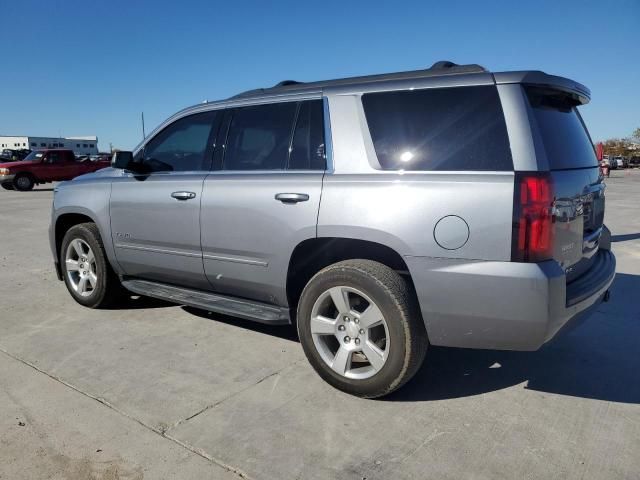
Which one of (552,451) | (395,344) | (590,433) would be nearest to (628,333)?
(590,433)

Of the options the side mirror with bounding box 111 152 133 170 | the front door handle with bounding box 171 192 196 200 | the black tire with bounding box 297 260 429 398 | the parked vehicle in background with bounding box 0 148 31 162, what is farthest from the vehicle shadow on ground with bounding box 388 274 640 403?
the parked vehicle in background with bounding box 0 148 31 162

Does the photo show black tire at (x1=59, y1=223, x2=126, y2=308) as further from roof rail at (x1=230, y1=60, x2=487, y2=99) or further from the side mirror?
roof rail at (x1=230, y1=60, x2=487, y2=99)

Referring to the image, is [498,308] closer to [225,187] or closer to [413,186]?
[413,186]

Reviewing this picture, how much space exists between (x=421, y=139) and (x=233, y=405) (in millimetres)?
1863

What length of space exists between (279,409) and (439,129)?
181cm

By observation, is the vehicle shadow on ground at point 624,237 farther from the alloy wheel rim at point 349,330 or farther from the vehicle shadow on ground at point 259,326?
the alloy wheel rim at point 349,330

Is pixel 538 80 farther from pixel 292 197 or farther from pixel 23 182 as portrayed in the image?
pixel 23 182

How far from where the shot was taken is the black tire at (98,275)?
180 inches

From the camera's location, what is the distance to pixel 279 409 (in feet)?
9.53

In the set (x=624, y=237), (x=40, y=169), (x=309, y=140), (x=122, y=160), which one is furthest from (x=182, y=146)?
(x=40, y=169)

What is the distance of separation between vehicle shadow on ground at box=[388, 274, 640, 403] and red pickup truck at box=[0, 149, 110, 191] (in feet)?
69.7

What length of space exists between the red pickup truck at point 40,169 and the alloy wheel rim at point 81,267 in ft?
60.4

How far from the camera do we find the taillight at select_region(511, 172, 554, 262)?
2.49 meters

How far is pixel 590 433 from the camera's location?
2631 mm
